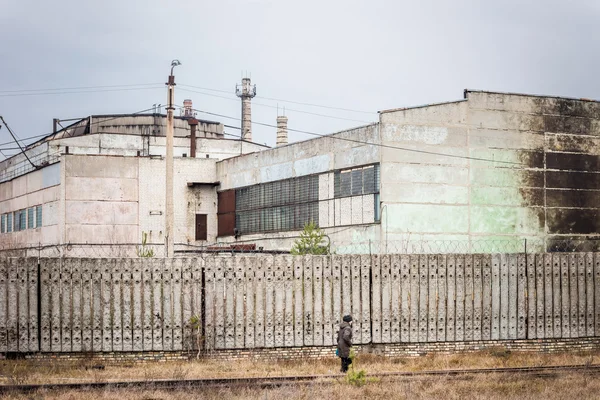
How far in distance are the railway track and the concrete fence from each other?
9.78 ft

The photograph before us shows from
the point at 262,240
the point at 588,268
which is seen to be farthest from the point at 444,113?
the point at 588,268

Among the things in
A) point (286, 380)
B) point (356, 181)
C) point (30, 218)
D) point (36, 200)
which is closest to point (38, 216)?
point (36, 200)

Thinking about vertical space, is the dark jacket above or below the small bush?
above

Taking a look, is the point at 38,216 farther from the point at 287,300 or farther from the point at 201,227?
the point at 287,300

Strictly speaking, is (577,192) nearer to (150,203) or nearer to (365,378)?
(150,203)

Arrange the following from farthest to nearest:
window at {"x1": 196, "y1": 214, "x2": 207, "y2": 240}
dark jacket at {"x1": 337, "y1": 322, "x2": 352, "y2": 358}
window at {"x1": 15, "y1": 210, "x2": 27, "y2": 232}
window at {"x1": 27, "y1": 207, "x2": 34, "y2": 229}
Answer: window at {"x1": 15, "y1": 210, "x2": 27, "y2": 232}, window at {"x1": 27, "y1": 207, "x2": 34, "y2": 229}, window at {"x1": 196, "y1": 214, "x2": 207, "y2": 240}, dark jacket at {"x1": 337, "y1": 322, "x2": 352, "y2": 358}

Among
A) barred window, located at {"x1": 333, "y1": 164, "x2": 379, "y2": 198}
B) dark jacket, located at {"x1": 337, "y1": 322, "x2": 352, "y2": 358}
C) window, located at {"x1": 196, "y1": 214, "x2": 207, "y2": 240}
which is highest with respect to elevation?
barred window, located at {"x1": 333, "y1": 164, "x2": 379, "y2": 198}

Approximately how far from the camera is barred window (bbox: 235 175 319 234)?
129 ft

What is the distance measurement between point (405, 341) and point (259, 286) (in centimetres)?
340

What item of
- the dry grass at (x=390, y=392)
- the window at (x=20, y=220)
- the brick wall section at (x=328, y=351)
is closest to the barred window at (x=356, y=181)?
the brick wall section at (x=328, y=351)

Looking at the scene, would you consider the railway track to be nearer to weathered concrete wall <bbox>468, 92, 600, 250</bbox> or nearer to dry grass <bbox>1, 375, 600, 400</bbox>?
dry grass <bbox>1, 375, 600, 400</bbox>

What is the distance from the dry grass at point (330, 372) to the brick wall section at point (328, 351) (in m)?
0.25

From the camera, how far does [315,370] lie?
16.5 meters

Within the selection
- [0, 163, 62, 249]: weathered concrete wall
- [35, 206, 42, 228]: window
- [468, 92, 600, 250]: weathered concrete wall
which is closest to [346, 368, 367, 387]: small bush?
[468, 92, 600, 250]: weathered concrete wall
